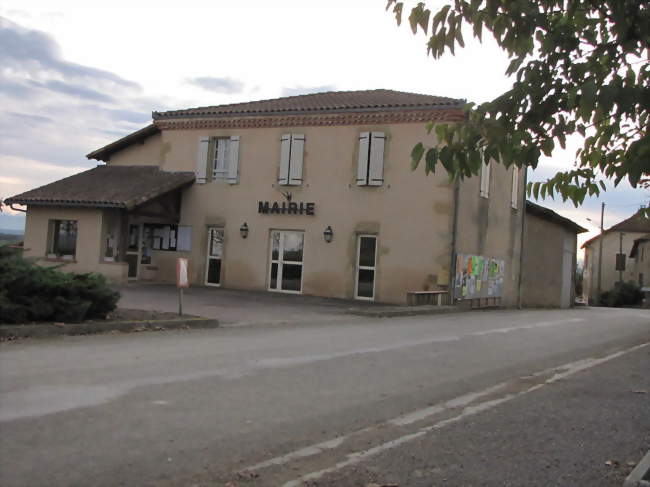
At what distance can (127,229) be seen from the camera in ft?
78.5

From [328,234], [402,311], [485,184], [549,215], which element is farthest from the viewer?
[549,215]

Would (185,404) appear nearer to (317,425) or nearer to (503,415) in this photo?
(317,425)

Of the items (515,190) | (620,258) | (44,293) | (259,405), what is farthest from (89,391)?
(620,258)

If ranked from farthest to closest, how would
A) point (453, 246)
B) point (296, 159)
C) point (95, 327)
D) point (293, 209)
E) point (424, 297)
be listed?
point (296, 159), point (293, 209), point (453, 246), point (424, 297), point (95, 327)

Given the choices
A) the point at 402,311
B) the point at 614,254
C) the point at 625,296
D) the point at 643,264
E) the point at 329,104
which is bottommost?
the point at 402,311

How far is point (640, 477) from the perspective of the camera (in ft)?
14.4

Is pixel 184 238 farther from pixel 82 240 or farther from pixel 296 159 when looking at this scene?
pixel 296 159

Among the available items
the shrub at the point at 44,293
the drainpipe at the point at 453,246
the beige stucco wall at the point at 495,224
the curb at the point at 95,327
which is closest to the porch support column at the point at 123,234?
the drainpipe at the point at 453,246

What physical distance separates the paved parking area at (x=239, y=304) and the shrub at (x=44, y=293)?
2.97 meters

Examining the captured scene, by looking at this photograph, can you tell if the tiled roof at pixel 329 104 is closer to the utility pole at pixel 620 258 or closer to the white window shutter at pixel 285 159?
the white window shutter at pixel 285 159

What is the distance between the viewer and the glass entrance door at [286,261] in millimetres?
24109

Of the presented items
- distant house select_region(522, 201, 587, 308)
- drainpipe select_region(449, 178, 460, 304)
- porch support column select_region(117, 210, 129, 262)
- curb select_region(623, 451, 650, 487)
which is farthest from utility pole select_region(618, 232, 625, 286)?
curb select_region(623, 451, 650, 487)

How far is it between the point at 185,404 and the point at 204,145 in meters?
20.0

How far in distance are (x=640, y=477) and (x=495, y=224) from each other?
22.9 meters
